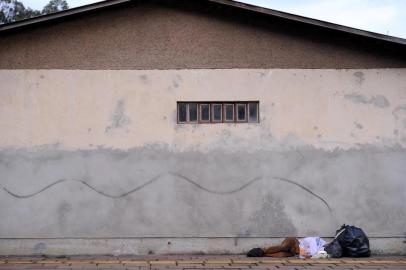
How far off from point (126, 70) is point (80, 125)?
4.90 ft

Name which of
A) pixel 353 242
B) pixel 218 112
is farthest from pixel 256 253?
pixel 218 112

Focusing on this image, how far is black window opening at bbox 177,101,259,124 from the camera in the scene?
1149 centimetres

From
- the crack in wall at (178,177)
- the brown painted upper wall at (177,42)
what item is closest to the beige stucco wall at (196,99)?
the brown painted upper wall at (177,42)

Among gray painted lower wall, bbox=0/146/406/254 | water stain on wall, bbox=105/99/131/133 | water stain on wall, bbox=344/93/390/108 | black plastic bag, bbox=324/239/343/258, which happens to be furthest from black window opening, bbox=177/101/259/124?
black plastic bag, bbox=324/239/343/258

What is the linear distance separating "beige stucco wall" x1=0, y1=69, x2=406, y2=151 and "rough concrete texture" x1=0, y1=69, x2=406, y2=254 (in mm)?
21

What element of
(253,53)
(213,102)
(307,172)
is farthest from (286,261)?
(253,53)

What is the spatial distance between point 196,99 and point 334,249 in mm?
4131

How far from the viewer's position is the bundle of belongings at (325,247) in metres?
10.8

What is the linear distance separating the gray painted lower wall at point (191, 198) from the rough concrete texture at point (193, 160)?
0.02m

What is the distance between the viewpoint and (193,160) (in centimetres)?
1134

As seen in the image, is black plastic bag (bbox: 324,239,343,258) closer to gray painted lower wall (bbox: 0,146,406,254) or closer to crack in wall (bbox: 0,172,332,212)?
gray painted lower wall (bbox: 0,146,406,254)

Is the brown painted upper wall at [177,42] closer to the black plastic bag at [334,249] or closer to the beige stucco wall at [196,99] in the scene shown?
the beige stucco wall at [196,99]

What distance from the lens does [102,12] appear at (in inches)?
451

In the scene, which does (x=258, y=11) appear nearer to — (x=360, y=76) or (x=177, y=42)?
(x=177, y=42)
